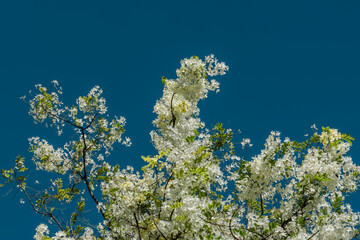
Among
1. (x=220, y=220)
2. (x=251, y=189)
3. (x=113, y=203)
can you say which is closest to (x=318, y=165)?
(x=251, y=189)

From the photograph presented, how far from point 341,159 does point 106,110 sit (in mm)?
5094

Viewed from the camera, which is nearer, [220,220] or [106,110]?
[220,220]

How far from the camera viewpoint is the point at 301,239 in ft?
14.9

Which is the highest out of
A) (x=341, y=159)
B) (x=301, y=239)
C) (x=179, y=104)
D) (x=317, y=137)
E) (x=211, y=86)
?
(x=211, y=86)

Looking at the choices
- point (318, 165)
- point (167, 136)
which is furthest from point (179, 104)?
point (318, 165)

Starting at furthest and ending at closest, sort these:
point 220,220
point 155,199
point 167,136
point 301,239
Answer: point 167,136, point 155,199, point 220,220, point 301,239

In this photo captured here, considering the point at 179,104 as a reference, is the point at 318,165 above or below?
below

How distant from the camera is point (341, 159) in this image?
604cm

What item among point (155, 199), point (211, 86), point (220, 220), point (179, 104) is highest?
point (211, 86)

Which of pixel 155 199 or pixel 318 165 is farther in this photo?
pixel 318 165

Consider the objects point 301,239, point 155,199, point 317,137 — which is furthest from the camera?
point 317,137

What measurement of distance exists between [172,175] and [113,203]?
3.82 ft

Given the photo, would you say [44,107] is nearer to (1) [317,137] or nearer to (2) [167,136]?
(2) [167,136]

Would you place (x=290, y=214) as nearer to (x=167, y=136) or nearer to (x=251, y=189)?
(x=251, y=189)
